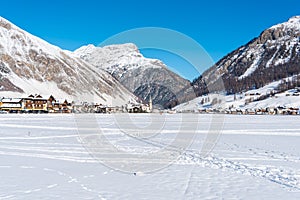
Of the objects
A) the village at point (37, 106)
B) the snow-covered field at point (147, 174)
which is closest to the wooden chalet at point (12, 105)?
the village at point (37, 106)

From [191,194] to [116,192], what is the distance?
245 centimetres

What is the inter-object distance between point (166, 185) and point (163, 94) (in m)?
8.83

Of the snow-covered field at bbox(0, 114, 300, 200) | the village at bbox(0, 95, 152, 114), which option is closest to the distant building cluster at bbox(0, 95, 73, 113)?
the village at bbox(0, 95, 152, 114)

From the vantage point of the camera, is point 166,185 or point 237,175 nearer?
point 166,185

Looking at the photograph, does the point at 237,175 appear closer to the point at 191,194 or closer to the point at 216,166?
the point at 216,166

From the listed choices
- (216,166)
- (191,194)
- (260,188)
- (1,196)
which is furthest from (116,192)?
(216,166)

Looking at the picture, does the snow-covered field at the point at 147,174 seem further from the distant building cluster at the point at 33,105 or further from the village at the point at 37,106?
the distant building cluster at the point at 33,105

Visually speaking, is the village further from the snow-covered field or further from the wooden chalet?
the snow-covered field

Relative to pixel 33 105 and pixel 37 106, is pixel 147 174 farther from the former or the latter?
pixel 37 106

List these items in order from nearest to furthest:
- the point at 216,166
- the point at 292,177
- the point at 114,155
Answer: the point at 292,177 → the point at 216,166 → the point at 114,155

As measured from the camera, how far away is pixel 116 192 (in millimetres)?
11188

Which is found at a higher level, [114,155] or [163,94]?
[163,94]

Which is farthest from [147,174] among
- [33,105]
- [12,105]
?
[33,105]

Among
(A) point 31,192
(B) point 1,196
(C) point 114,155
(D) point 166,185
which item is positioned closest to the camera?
(B) point 1,196
